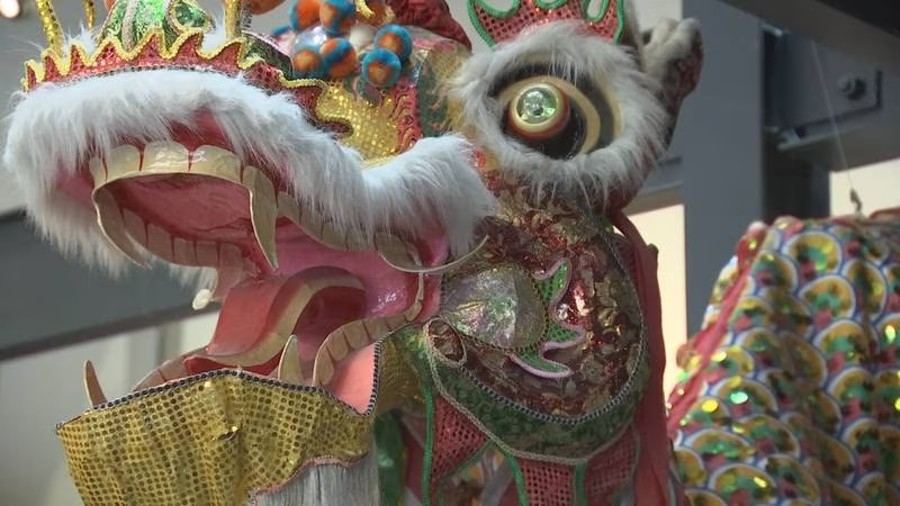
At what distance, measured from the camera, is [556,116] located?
1233mm

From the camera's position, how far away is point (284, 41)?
125 centimetres

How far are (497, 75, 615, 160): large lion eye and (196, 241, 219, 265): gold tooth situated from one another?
21 cm

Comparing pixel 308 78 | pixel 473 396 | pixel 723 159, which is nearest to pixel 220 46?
pixel 308 78

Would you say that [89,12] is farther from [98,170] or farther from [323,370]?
[323,370]

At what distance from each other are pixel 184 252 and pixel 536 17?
31 centimetres

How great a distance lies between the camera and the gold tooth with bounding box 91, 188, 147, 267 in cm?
110

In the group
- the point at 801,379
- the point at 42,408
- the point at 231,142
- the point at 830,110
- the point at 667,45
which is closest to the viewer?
the point at 231,142

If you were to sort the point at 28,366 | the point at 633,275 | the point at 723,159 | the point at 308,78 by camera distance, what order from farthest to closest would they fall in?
1. the point at 28,366
2. the point at 723,159
3. the point at 633,275
4. the point at 308,78

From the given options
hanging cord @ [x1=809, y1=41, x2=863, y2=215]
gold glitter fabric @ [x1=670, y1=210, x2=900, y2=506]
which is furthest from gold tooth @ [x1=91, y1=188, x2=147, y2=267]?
hanging cord @ [x1=809, y1=41, x2=863, y2=215]

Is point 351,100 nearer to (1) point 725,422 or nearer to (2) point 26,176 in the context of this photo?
(2) point 26,176

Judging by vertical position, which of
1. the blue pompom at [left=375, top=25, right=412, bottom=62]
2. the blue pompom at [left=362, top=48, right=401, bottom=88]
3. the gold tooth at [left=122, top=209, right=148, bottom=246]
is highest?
the blue pompom at [left=375, top=25, right=412, bottom=62]

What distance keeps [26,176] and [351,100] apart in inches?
9.1

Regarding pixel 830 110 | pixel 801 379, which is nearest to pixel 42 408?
pixel 830 110

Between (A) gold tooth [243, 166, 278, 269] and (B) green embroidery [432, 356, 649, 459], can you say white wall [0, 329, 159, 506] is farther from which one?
(A) gold tooth [243, 166, 278, 269]
